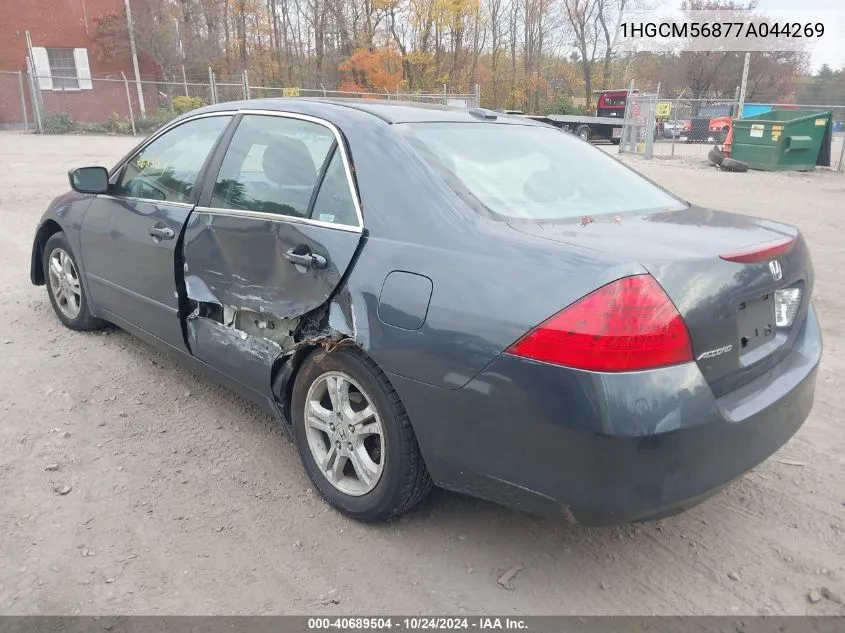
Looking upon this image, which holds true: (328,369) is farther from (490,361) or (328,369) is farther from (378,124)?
(378,124)

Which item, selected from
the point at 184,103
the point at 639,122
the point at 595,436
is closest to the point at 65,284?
the point at 595,436

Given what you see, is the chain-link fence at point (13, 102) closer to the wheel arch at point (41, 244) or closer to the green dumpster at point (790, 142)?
the wheel arch at point (41, 244)

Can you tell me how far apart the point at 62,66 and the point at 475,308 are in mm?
32507

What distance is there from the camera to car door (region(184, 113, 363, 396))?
263 centimetres

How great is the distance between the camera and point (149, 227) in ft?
11.6

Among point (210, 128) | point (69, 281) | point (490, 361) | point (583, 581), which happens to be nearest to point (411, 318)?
point (490, 361)

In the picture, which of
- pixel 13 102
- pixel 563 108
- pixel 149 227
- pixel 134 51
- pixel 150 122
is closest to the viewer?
pixel 149 227

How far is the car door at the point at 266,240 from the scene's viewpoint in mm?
2631

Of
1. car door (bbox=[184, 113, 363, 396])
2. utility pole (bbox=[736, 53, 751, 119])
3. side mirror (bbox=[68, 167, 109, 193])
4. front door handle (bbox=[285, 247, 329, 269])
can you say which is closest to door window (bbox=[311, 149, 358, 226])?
car door (bbox=[184, 113, 363, 396])

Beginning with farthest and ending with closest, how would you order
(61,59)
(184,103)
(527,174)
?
(184,103) → (61,59) → (527,174)

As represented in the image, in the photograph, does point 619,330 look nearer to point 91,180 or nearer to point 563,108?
point 91,180

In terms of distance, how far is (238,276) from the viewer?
298 cm
